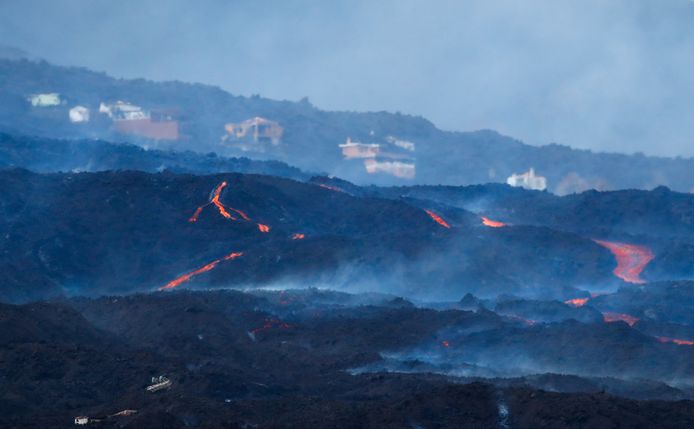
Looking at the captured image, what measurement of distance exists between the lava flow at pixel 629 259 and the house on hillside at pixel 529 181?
34693mm

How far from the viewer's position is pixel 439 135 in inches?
4146

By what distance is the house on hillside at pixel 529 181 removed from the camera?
88.9 meters

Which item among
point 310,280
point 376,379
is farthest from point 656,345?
point 310,280

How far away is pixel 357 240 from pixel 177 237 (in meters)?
6.90

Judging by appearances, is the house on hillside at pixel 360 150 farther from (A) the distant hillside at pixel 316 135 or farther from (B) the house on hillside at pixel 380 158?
(A) the distant hillside at pixel 316 135

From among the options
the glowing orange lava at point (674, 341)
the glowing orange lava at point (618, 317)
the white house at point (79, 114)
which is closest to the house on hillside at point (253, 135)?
the white house at point (79, 114)

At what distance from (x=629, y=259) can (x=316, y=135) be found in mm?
49273

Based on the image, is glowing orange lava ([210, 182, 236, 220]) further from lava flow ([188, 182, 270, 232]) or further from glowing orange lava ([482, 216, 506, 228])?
glowing orange lava ([482, 216, 506, 228])

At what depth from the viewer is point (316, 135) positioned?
98375 mm

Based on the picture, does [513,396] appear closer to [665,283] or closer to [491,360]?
[491,360]

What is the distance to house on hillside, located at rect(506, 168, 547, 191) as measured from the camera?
292 feet

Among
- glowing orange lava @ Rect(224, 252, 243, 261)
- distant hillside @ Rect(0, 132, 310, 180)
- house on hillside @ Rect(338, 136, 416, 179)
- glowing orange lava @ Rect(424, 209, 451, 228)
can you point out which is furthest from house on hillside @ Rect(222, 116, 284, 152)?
glowing orange lava @ Rect(224, 252, 243, 261)

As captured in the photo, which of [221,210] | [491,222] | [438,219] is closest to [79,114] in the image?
[491,222]

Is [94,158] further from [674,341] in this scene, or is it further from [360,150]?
[674,341]
